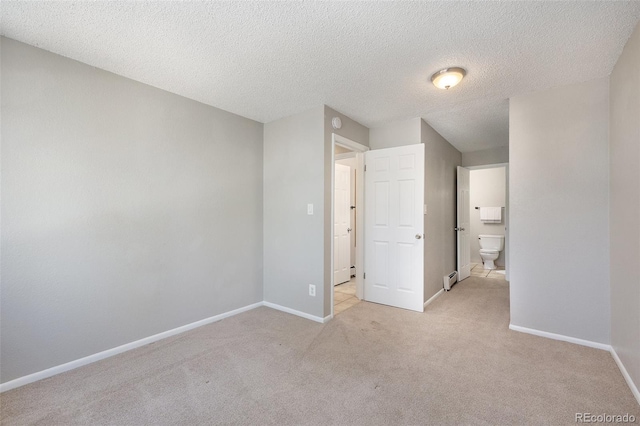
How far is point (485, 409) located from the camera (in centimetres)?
170

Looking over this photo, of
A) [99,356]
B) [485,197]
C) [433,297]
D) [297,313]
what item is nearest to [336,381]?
[297,313]

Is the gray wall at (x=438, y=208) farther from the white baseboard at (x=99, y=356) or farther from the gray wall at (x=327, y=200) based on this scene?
the white baseboard at (x=99, y=356)

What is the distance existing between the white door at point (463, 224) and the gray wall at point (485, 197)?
5.94 feet

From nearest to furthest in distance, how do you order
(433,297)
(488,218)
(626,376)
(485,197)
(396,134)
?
(626,376), (396,134), (433,297), (488,218), (485,197)

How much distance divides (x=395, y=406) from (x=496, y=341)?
143 centimetres

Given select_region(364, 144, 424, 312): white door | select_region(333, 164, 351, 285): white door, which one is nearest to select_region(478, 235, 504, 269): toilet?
select_region(333, 164, 351, 285): white door

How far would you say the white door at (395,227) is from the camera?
11.2 feet

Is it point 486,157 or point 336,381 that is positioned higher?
point 486,157

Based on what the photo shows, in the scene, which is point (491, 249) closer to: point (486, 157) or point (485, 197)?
point (485, 197)

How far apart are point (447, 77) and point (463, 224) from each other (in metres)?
3.33

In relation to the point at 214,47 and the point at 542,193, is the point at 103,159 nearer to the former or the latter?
the point at 214,47

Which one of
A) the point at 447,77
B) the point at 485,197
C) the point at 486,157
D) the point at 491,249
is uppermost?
the point at 447,77

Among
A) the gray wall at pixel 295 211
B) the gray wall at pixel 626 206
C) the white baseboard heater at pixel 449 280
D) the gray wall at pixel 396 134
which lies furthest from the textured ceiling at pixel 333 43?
the white baseboard heater at pixel 449 280

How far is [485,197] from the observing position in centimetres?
678
